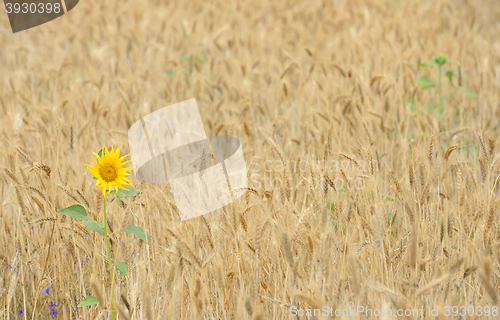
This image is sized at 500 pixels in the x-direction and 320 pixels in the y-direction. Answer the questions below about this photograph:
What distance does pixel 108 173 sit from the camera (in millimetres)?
1534

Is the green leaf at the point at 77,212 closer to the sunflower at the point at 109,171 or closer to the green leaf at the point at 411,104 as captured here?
the sunflower at the point at 109,171

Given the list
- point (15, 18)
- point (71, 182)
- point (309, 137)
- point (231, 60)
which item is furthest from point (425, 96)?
point (15, 18)

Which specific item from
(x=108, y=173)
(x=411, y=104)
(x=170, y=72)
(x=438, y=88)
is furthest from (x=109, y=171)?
(x=170, y=72)

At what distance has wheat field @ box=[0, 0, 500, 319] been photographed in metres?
1.49

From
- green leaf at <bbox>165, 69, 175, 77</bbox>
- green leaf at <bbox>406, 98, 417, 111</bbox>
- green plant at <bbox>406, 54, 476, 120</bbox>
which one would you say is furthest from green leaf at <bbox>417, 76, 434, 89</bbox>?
green leaf at <bbox>165, 69, 175, 77</bbox>

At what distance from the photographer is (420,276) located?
1648 millimetres

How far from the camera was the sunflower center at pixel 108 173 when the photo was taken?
60.3 inches

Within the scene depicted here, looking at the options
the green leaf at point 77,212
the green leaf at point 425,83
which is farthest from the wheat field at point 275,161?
the green leaf at point 77,212

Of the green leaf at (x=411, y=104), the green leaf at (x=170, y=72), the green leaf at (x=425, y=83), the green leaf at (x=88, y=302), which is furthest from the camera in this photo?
the green leaf at (x=170, y=72)

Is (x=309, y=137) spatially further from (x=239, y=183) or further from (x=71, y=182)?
(x=71, y=182)

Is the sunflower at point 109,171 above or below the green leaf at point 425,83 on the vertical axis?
below

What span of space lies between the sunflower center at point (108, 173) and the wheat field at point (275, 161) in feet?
0.72

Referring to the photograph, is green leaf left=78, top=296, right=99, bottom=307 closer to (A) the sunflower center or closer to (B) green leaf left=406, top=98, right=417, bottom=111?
(A) the sunflower center

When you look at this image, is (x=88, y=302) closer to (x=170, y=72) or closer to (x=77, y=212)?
(x=77, y=212)
